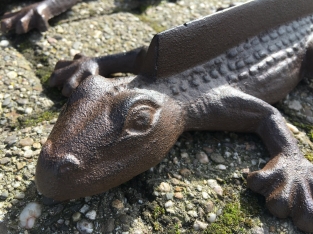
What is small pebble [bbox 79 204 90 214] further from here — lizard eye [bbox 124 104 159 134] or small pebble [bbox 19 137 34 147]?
small pebble [bbox 19 137 34 147]

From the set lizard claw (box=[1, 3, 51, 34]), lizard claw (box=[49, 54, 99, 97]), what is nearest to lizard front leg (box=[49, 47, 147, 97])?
lizard claw (box=[49, 54, 99, 97])

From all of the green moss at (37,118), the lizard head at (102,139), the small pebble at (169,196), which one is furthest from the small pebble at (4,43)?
the small pebble at (169,196)

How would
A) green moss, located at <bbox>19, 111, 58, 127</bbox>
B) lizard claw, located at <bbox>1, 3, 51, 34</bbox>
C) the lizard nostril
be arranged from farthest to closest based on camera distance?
lizard claw, located at <bbox>1, 3, 51, 34</bbox>
green moss, located at <bbox>19, 111, 58, 127</bbox>
the lizard nostril

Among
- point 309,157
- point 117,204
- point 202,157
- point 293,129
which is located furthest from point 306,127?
point 117,204

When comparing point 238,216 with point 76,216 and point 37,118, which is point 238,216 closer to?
point 76,216

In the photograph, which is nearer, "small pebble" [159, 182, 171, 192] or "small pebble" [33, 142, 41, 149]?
"small pebble" [159, 182, 171, 192]

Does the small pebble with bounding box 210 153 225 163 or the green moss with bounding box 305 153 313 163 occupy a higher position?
the small pebble with bounding box 210 153 225 163

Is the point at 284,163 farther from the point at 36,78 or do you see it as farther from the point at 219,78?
the point at 36,78
